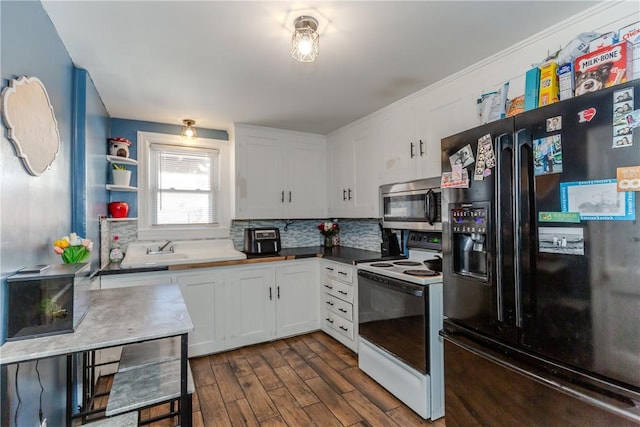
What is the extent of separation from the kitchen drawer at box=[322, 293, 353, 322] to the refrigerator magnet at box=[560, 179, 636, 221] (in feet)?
6.51

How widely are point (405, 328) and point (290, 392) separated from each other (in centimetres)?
97

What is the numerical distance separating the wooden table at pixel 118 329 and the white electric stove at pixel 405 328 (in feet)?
4.42

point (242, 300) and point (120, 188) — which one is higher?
point (120, 188)

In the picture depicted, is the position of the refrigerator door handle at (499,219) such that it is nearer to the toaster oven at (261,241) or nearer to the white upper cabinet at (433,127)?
the white upper cabinet at (433,127)

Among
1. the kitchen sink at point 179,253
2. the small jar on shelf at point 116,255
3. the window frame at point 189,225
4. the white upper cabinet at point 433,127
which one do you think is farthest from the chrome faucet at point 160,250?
the white upper cabinet at point 433,127

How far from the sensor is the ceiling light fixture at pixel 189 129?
3.17 metres

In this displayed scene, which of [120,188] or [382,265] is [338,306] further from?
[120,188]

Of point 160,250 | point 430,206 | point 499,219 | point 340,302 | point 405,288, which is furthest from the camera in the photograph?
point 160,250

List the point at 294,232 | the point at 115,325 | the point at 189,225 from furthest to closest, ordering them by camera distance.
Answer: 1. the point at 294,232
2. the point at 189,225
3. the point at 115,325

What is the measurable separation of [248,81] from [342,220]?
6.94ft

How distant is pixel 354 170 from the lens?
3.30m

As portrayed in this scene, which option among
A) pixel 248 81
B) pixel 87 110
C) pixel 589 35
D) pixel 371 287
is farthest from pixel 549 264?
pixel 87 110

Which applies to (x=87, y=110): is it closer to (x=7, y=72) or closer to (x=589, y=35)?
(x=7, y=72)

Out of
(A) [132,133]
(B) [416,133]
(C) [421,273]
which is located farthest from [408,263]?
(A) [132,133]
